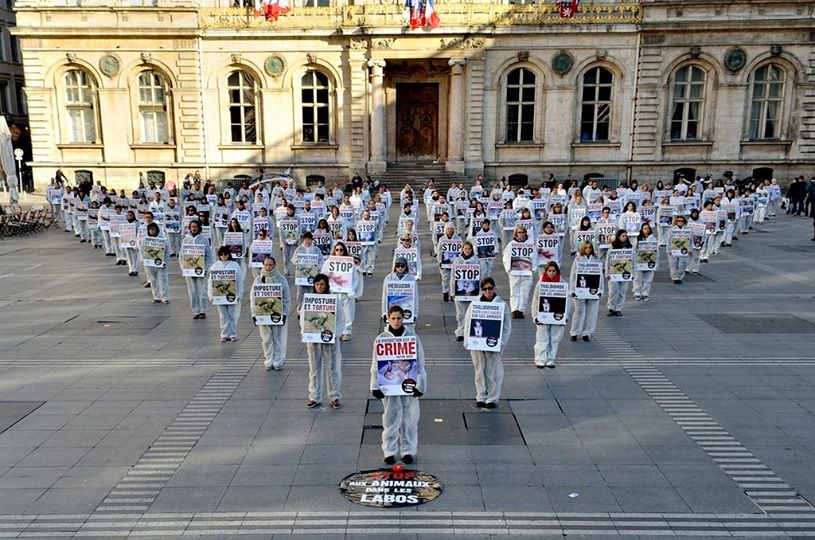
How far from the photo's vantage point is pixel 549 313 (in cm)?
1154

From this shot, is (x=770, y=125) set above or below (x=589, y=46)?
below

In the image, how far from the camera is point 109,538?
265 inches

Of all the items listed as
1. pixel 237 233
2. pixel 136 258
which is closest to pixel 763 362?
pixel 237 233

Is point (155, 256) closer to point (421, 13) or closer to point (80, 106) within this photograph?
point (421, 13)

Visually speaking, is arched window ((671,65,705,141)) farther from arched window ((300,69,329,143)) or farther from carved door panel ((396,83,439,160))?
arched window ((300,69,329,143))

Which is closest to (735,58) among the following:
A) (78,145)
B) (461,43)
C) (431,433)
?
(461,43)

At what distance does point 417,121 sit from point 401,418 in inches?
1326

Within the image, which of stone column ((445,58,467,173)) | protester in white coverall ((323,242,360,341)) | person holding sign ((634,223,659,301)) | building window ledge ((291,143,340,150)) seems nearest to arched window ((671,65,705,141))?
stone column ((445,58,467,173))

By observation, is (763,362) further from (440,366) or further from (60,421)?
(60,421)

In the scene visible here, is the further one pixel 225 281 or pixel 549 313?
pixel 225 281

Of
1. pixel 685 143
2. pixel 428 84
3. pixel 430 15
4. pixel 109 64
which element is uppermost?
pixel 430 15

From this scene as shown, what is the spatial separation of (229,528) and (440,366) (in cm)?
558

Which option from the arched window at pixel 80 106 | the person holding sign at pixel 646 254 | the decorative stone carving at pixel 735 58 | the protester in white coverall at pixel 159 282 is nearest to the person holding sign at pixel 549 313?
the person holding sign at pixel 646 254

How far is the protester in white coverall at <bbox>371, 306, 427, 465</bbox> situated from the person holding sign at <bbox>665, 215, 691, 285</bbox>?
485 inches
